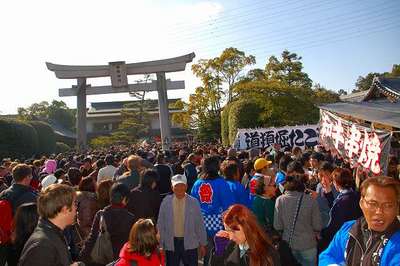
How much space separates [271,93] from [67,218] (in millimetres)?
19025

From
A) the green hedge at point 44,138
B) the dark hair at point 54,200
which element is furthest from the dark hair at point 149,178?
the green hedge at point 44,138

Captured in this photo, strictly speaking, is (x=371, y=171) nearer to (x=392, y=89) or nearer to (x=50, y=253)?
(x=50, y=253)

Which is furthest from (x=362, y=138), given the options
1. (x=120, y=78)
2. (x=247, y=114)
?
(x=120, y=78)

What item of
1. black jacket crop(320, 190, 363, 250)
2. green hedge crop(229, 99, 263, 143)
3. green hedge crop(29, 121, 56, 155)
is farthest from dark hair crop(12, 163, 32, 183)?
green hedge crop(29, 121, 56, 155)

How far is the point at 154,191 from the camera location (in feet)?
19.2

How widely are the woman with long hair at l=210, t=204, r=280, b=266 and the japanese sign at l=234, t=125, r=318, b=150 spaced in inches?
475

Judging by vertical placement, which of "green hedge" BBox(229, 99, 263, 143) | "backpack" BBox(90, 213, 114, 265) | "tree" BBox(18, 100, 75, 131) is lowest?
"backpack" BBox(90, 213, 114, 265)

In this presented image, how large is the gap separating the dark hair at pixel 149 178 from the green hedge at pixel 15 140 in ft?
52.5

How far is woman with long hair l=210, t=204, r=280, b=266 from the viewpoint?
2.57 metres

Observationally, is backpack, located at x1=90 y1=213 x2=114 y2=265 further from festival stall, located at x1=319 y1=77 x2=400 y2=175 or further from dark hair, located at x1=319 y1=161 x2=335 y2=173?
festival stall, located at x1=319 y1=77 x2=400 y2=175

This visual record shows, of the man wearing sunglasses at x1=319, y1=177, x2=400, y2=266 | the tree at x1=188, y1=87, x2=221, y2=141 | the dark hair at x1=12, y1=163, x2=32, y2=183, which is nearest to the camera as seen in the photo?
the man wearing sunglasses at x1=319, y1=177, x2=400, y2=266

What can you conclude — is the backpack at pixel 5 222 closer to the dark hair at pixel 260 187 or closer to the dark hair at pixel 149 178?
the dark hair at pixel 149 178

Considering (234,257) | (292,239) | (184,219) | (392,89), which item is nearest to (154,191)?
(184,219)

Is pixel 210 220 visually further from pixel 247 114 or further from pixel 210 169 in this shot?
pixel 247 114
